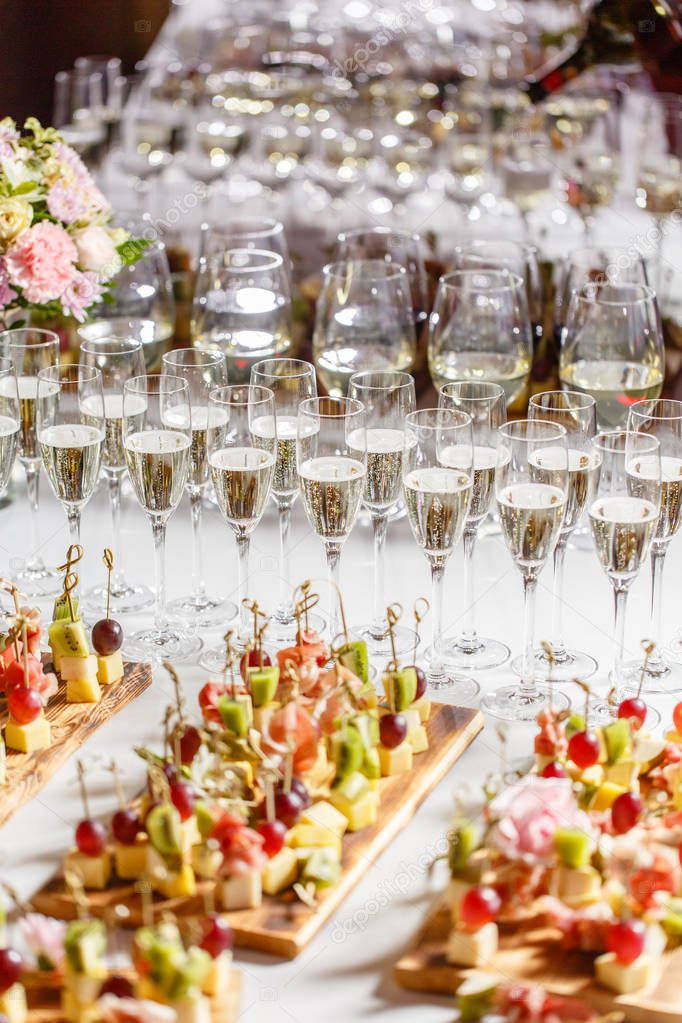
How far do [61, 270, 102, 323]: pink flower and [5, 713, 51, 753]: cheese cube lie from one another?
2.50 ft

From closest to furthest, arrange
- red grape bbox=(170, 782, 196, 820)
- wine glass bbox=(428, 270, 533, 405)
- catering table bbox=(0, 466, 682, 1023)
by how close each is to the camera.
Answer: catering table bbox=(0, 466, 682, 1023) < red grape bbox=(170, 782, 196, 820) < wine glass bbox=(428, 270, 533, 405)

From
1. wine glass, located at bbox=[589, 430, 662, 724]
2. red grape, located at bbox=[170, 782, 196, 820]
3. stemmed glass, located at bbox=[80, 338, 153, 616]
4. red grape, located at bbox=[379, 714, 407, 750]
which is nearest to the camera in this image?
red grape, located at bbox=[170, 782, 196, 820]

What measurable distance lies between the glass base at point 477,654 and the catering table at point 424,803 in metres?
0.02

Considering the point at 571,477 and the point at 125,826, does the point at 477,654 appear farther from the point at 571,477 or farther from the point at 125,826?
the point at 125,826

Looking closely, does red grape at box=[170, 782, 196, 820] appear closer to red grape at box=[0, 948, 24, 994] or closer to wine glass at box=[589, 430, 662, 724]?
red grape at box=[0, 948, 24, 994]

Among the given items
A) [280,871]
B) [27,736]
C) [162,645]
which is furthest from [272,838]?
[162,645]

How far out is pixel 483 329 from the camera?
A: 221 cm

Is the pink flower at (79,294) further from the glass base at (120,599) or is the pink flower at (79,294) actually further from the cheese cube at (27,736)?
the cheese cube at (27,736)

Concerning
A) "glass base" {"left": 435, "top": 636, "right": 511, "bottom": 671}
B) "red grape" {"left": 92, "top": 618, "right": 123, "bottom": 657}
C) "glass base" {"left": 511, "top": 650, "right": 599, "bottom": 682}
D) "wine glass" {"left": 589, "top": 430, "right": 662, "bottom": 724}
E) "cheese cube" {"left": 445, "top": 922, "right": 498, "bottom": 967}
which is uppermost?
"wine glass" {"left": 589, "top": 430, "right": 662, "bottom": 724}

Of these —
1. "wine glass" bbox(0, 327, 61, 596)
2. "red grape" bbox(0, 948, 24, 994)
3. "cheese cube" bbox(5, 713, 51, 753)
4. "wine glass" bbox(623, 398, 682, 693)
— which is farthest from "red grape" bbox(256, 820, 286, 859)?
"wine glass" bbox(0, 327, 61, 596)

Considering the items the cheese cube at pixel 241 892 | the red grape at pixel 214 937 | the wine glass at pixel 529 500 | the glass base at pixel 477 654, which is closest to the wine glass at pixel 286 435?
the glass base at pixel 477 654

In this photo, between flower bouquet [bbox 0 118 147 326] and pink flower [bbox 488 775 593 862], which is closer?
pink flower [bbox 488 775 593 862]

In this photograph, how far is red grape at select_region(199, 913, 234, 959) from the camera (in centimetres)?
117

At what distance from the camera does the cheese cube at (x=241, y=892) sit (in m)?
1.30
